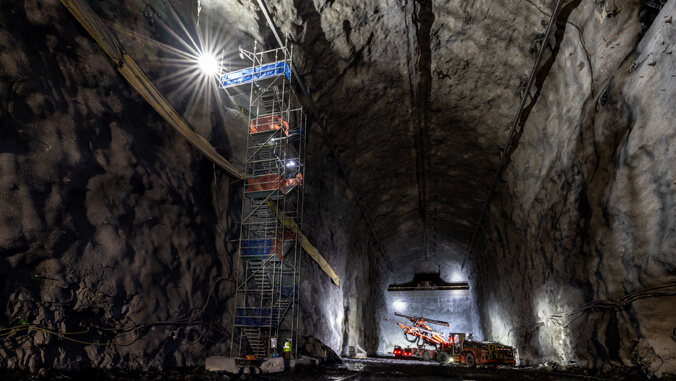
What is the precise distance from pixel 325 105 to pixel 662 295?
38.2 ft

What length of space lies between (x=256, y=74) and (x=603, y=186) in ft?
34.6

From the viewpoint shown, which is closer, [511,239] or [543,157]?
[543,157]

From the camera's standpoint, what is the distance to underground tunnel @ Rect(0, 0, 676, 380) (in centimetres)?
721

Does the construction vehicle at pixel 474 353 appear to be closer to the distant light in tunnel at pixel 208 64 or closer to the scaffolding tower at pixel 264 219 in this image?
the scaffolding tower at pixel 264 219

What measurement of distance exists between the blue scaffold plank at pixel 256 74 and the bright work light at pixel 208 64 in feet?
1.47

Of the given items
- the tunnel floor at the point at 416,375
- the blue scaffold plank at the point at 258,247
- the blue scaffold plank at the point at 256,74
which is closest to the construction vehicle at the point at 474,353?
the tunnel floor at the point at 416,375

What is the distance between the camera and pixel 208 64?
1300cm

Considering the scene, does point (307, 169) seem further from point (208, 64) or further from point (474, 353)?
point (474, 353)

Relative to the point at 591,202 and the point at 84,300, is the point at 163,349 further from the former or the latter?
the point at 591,202

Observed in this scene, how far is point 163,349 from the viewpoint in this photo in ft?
29.8

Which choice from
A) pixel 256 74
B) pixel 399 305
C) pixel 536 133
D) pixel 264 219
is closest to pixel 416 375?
pixel 264 219

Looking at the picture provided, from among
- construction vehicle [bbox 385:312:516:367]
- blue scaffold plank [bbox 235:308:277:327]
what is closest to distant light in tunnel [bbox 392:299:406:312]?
construction vehicle [bbox 385:312:516:367]

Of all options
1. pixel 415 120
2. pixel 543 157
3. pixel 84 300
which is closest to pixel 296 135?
pixel 415 120

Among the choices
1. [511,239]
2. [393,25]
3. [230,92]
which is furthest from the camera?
[511,239]
